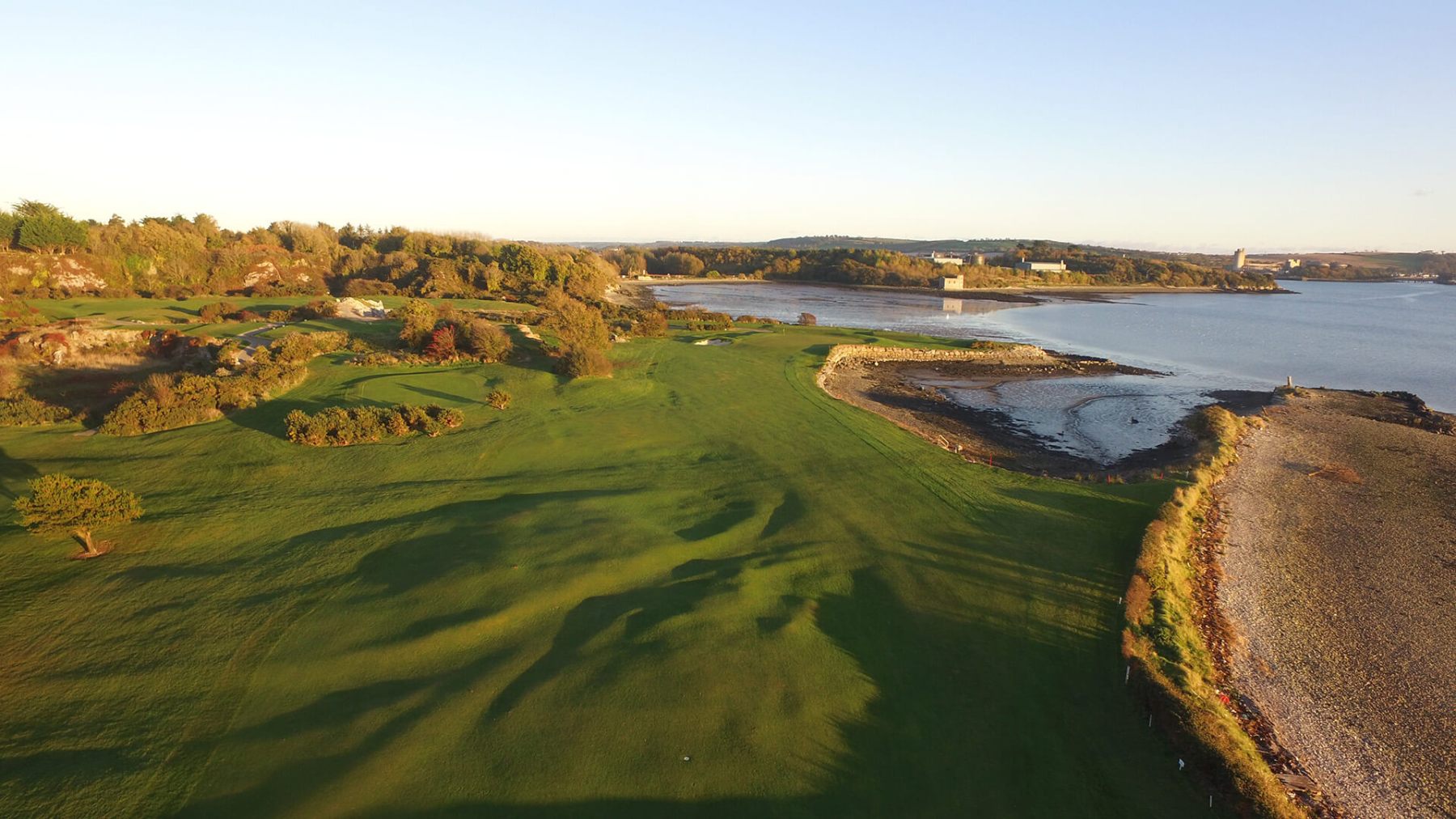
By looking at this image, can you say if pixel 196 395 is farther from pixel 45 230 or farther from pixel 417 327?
pixel 45 230

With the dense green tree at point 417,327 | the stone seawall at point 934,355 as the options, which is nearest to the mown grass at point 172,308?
the dense green tree at point 417,327

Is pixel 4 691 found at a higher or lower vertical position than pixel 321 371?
lower

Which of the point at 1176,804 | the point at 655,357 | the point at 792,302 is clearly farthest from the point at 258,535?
the point at 792,302

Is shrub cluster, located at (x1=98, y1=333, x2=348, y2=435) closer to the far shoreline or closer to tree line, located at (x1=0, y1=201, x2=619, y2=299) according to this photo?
tree line, located at (x1=0, y1=201, x2=619, y2=299)

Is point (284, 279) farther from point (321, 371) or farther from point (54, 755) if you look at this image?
point (54, 755)

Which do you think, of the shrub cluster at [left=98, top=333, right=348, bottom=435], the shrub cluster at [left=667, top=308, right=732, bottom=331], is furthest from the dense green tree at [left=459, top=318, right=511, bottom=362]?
the shrub cluster at [left=667, top=308, right=732, bottom=331]
